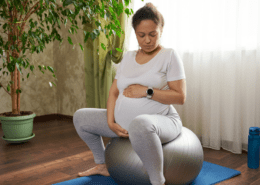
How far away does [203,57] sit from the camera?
7.18ft

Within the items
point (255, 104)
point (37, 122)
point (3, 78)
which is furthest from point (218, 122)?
point (3, 78)

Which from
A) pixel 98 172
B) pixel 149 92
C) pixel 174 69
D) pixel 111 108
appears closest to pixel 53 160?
pixel 98 172

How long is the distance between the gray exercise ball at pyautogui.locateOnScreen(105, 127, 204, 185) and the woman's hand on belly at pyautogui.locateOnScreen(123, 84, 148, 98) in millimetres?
240

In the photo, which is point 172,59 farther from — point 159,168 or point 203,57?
point 203,57

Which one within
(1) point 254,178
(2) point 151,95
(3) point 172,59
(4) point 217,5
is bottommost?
(1) point 254,178

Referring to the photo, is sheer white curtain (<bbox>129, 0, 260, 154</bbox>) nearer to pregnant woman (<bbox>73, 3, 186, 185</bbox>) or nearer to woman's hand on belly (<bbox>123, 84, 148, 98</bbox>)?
pregnant woman (<bbox>73, 3, 186, 185</bbox>)

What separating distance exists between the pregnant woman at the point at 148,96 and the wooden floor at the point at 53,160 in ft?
1.60

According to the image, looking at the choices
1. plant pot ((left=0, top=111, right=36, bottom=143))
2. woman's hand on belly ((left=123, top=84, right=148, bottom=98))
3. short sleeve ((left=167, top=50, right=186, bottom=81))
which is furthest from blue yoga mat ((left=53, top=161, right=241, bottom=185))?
plant pot ((left=0, top=111, right=36, bottom=143))

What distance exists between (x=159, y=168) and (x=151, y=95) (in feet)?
1.16

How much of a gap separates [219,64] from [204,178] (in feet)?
3.20

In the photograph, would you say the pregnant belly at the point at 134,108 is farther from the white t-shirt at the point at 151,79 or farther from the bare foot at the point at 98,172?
the bare foot at the point at 98,172

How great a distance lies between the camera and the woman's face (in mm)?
1280

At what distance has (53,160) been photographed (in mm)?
1918

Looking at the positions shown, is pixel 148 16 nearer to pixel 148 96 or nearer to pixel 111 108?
pixel 148 96
